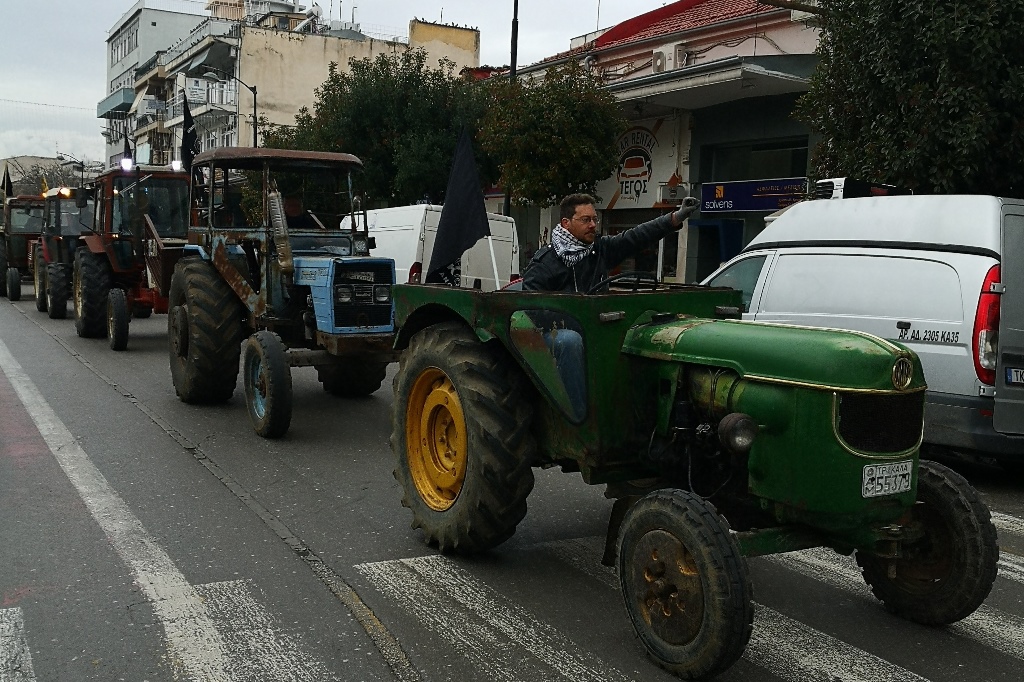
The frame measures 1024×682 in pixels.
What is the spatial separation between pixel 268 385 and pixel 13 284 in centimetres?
1842

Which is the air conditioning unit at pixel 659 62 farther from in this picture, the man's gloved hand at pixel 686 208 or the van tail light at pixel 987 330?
the man's gloved hand at pixel 686 208

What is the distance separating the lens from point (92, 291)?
14914mm

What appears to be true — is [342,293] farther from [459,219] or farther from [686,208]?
[686,208]

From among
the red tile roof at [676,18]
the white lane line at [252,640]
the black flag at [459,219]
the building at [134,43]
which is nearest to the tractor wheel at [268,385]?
the black flag at [459,219]

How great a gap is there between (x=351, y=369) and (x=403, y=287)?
14.3 ft

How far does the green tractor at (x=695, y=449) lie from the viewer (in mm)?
3758

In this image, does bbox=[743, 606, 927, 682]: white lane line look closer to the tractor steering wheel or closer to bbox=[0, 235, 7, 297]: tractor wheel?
the tractor steering wheel

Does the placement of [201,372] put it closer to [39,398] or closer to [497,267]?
[39,398]

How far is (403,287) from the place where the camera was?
5840mm

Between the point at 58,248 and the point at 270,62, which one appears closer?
the point at 58,248

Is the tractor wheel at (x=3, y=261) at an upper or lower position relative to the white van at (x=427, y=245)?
lower

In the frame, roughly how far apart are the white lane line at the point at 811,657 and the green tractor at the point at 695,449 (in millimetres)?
437

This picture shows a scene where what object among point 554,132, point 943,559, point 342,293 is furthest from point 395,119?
point 943,559

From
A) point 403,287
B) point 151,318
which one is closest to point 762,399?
point 403,287
